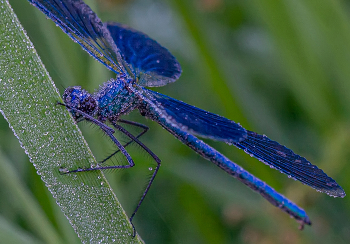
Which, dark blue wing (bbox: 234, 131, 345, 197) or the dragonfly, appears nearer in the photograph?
the dragonfly

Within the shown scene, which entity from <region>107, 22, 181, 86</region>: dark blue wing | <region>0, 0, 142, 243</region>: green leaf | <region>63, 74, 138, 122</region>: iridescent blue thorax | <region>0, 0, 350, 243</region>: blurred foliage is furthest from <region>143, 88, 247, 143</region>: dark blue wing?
<region>0, 0, 350, 243</region>: blurred foliage

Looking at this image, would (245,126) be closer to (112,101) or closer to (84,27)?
(112,101)

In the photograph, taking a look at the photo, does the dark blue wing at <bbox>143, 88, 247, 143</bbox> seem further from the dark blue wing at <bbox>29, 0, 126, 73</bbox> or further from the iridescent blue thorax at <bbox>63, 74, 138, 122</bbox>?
the dark blue wing at <bbox>29, 0, 126, 73</bbox>

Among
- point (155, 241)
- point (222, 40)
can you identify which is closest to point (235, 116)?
point (222, 40)

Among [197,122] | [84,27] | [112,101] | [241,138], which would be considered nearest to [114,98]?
[112,101]

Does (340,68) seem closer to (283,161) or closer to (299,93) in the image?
(299,93)

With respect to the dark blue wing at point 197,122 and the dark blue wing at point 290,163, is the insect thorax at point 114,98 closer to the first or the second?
the dark blue wing at point 197,122
